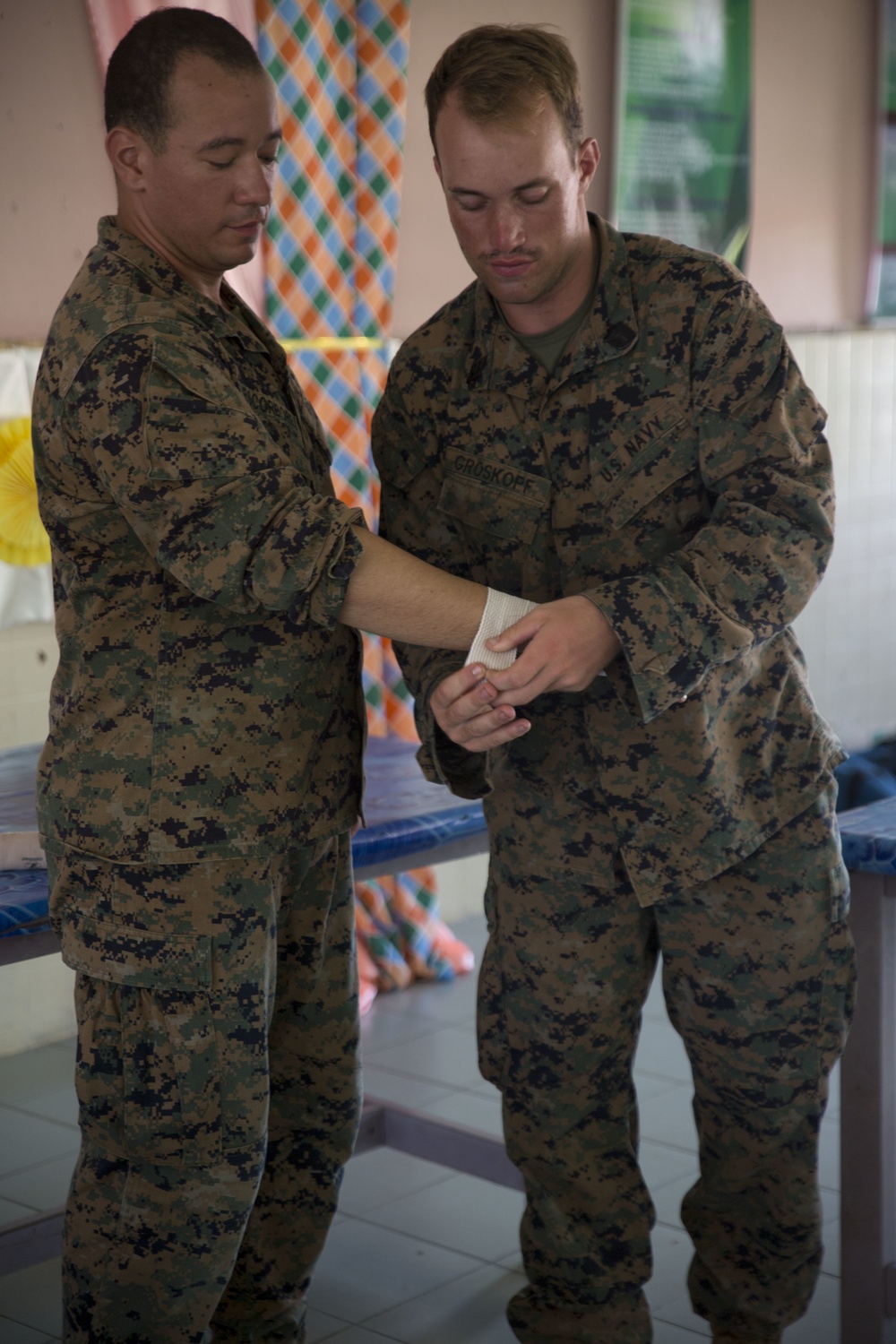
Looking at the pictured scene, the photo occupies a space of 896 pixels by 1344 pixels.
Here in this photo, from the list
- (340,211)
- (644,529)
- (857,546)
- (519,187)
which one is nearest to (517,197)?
(519,187)

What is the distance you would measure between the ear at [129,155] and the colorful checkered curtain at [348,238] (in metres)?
2.14

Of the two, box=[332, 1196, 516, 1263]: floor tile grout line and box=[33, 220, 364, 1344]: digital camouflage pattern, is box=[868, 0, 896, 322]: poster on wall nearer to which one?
box=[332, 1196, 516, 1263]: floor tile grout line

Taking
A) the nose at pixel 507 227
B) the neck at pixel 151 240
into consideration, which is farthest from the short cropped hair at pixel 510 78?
the neck at pixel 151 240

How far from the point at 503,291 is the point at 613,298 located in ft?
0.49

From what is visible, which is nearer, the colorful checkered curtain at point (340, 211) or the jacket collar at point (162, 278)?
the jacket collar at point (162, 278)

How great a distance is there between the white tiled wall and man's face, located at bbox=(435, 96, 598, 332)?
13.6 ft

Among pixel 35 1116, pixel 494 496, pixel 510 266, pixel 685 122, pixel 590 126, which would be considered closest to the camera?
pixel 510 266

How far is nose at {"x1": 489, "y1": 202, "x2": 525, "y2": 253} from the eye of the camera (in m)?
1.94

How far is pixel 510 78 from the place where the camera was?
192 cm

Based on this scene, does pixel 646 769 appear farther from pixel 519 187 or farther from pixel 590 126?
pixel 590 126

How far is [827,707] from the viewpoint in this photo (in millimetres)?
6258

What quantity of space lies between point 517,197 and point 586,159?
0.15 metres

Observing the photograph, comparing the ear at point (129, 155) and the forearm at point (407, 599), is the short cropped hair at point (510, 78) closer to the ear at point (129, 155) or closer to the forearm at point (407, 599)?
the ear at point (129, 155)

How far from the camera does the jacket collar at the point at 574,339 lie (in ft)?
6.64
